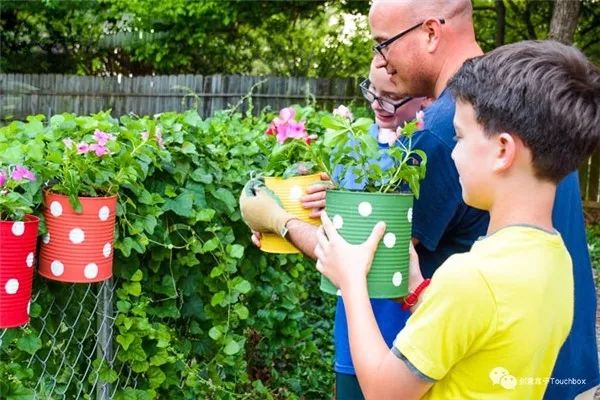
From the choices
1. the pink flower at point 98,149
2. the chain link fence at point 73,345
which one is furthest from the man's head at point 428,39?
the chain link fence at point 73,345

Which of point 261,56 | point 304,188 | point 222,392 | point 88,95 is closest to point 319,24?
point 261,56

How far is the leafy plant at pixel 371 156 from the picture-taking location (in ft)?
5.68

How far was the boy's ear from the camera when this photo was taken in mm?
1473

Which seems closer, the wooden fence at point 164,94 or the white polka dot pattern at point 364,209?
the white polka dot pattern at point 364,209

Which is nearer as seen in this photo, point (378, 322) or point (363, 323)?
point (363, 323)

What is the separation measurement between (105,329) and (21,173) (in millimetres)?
676

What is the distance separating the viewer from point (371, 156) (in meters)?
1.75

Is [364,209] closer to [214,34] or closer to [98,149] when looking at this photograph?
[98,149]

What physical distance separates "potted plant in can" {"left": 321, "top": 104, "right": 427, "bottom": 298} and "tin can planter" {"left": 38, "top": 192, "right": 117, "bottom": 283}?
0.69 metres

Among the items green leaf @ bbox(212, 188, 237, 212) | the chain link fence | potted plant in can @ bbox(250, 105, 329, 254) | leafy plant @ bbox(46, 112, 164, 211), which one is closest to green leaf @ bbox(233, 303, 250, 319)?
green leaf @ bbox(212, 188, 237, 212)

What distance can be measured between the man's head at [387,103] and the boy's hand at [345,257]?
712 mm

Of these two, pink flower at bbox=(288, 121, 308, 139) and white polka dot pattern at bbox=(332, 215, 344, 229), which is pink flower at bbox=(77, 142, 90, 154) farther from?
white polka dot pattern at bbox=(332, 215, 344, 229)

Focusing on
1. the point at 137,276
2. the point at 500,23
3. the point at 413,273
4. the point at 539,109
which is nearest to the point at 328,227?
the point at 413,273

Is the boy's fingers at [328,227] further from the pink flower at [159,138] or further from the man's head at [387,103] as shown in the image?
the pink flower at [159,138]
